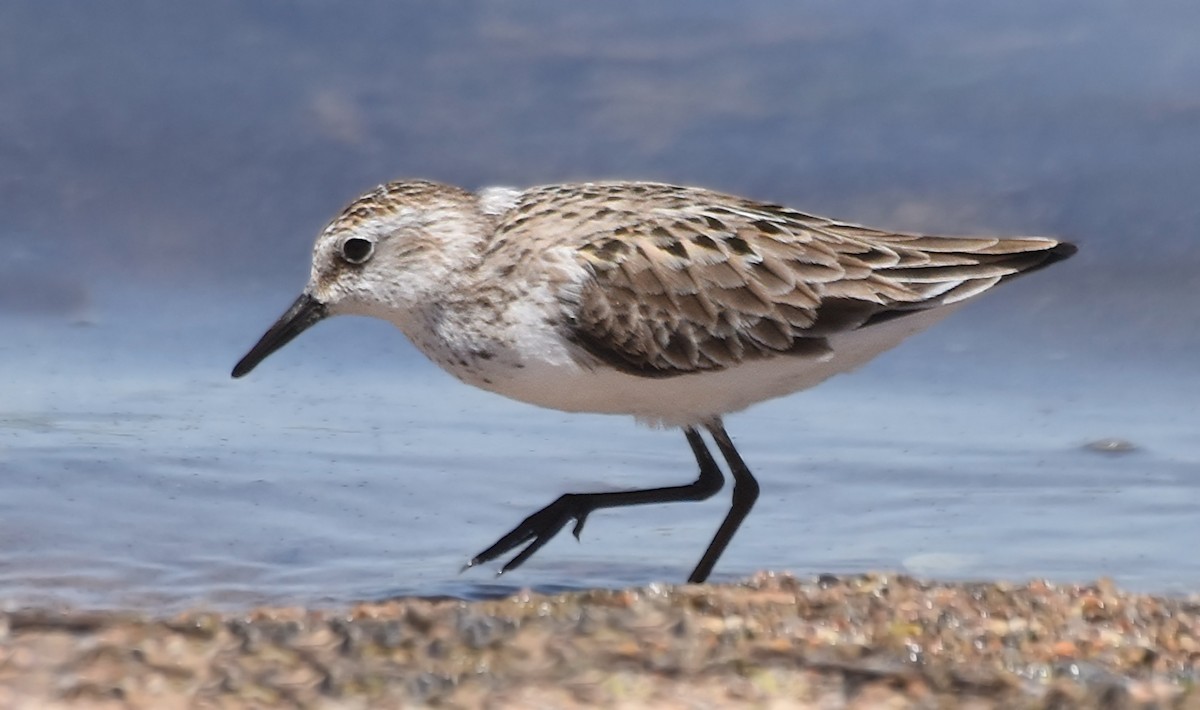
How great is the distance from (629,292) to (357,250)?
3.33ft

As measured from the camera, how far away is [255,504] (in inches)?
335

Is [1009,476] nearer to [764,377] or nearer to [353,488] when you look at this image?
[764,377]

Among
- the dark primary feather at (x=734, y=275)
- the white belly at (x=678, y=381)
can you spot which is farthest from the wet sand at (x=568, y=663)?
the dark primary feather at (x=734, y=275)

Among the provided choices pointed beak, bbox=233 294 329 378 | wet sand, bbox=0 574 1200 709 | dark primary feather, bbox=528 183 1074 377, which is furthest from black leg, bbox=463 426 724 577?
wet sand, bbox=0 574 1200 709

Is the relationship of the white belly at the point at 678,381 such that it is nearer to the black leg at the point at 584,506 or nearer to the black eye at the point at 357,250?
the black leg at the point at 584,506

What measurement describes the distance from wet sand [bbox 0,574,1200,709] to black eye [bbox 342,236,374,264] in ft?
5.71

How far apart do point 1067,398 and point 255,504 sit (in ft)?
13.8

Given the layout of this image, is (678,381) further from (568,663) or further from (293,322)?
(568,663)

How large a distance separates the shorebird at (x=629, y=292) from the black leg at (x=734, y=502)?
0.01 meters

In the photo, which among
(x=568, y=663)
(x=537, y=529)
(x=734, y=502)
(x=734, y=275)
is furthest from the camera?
(x=734, y=502)

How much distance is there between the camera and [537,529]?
25.2 feet

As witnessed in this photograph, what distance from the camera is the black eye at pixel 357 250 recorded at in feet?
24.3

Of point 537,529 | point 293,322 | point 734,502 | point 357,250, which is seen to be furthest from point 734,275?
point 293,322

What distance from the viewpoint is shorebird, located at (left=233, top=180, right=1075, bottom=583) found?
281 inches
